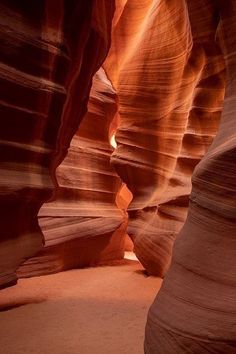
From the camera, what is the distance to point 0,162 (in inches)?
139

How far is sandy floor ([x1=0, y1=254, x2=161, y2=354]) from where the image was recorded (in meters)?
2.94

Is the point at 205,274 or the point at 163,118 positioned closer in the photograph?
the point at 205,274

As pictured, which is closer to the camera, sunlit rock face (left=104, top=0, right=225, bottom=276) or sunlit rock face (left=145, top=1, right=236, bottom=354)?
sunlit rock face (left=145, top=1, right=236, bottom=354)

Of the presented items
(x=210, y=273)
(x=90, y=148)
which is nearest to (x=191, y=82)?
(x=90, y=148)

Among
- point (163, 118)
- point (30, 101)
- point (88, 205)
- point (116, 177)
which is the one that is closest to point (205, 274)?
point (30, 101)

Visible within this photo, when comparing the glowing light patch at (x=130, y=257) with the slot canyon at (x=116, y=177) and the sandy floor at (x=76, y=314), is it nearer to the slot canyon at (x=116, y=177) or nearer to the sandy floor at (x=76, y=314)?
the slot canyon at (x=116, y=177)

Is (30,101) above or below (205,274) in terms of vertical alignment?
above

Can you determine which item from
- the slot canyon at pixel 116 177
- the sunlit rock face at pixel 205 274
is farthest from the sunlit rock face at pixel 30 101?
the sunlit rock face at pixel 205 274

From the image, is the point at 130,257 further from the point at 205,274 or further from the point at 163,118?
the point at 205,274

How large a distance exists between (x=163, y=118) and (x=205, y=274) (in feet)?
13.2

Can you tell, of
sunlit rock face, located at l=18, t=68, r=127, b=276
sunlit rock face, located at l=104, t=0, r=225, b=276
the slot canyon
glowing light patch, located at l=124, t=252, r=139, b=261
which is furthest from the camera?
glowing light patch, located at l=124, t=252, r=139, b=261

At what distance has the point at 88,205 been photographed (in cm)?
689

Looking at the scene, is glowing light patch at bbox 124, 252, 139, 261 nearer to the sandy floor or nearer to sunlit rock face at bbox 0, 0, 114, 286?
the sandy floor

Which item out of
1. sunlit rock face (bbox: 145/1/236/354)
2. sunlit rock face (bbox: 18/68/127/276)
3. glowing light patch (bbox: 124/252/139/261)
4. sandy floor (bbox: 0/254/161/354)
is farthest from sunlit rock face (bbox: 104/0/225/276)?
sunlit rock face (bbox: 145/1/236/354)
